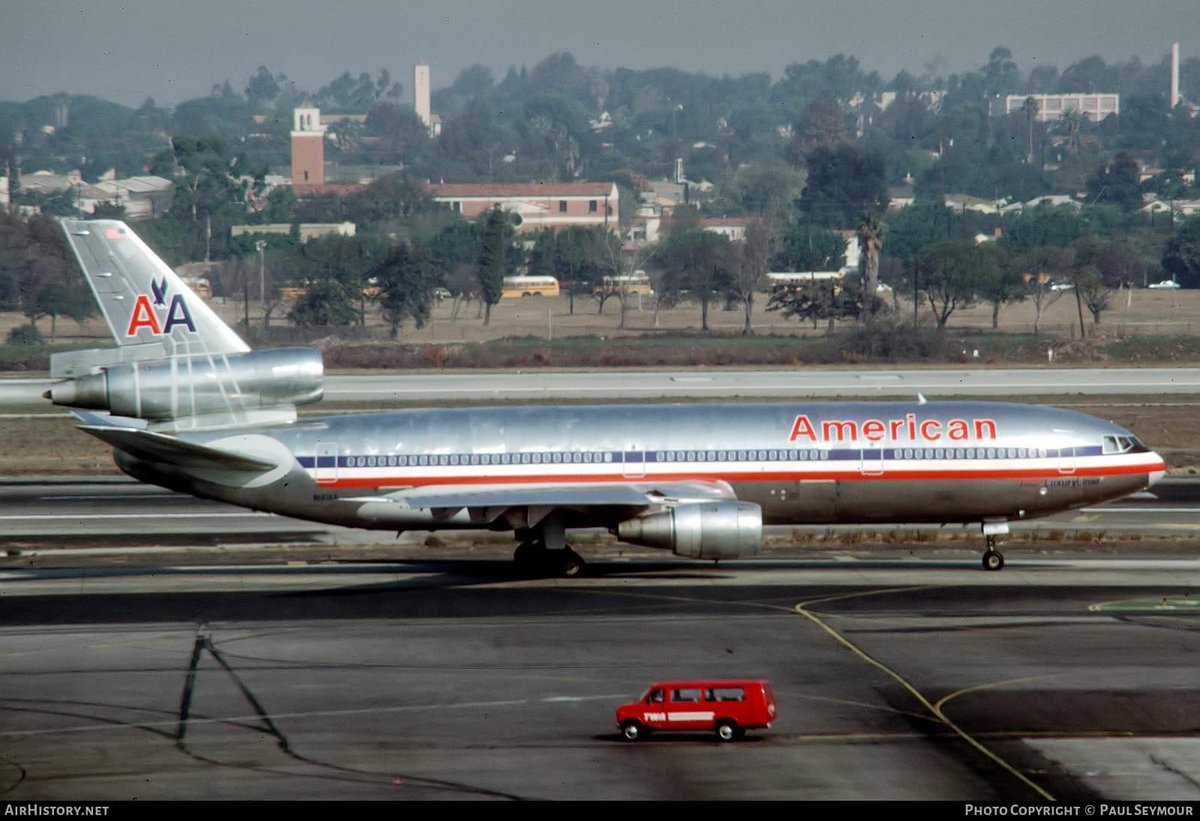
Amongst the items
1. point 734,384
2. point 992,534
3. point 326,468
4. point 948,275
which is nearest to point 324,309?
point 734,384

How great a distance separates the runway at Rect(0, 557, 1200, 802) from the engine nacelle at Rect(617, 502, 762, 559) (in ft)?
3.85

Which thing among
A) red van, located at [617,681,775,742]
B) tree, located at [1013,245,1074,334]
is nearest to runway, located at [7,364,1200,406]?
tree, located at [1013,245,1074,334]

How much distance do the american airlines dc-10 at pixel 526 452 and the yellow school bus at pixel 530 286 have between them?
5220 inches

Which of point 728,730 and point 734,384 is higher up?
point 734,384

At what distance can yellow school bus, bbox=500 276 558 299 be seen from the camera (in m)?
176

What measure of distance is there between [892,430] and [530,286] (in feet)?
445

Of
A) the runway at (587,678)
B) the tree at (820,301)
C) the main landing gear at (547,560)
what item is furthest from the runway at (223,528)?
the tree at (820,301)

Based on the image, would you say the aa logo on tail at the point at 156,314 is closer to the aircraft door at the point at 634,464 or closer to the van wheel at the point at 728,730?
the aircraft door at the point at 634,464

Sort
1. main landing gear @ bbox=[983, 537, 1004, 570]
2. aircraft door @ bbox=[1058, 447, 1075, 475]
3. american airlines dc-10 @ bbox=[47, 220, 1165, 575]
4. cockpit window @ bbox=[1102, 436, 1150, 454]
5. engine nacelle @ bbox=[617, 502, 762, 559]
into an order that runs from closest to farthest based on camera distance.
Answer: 1. engine nacelle @ bbox=[617, 502, 762, 559]
2. american airlines dc-10 @ bbox=[47, 220, 1165, 575]
3. main landing gear @ bbox=[983, 537, 1004, 570]
4. aircraft door @ bbox=[1058, 447, 1075, 475]
5. cockpit window @ bbox=[1102, 436, 1150, 454]

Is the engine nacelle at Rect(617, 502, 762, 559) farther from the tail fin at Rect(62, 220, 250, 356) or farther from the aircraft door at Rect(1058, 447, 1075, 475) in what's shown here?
the tail fin at Rect(62, 220, 250, 356)

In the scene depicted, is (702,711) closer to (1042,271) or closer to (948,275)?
(948,275)

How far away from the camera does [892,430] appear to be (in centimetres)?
4259

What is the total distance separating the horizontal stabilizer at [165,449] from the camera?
39.3m

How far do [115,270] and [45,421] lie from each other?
137 ft
